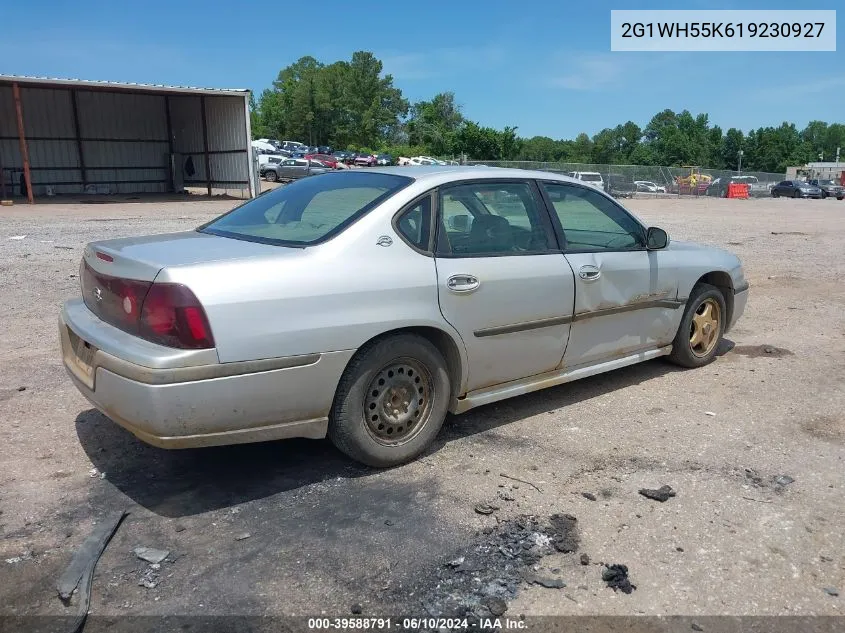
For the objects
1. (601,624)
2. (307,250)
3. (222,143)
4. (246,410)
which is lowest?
(601,624)

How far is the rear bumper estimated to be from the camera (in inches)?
120

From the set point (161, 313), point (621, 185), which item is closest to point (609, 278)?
point (161, 313)

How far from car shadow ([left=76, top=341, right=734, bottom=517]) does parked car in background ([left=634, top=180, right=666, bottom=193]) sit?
44.7 meters

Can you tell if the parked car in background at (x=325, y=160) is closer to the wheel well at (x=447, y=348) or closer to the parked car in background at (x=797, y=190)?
the parked car in background at (x=797, y=190)

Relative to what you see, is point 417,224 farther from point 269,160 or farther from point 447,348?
point 269,160

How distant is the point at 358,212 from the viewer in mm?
3730

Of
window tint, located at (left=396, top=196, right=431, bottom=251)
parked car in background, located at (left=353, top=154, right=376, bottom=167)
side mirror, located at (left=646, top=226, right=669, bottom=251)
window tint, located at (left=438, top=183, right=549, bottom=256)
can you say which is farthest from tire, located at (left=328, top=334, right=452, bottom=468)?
parked car in background, located at (left=353, top=154, right=376, bottom=167)

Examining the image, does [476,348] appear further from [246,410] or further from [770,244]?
[770,244]

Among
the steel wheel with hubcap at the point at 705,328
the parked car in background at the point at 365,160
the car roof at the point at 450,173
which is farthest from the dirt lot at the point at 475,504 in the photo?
the parked car in background at the point at 365,160

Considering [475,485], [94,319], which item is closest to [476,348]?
[475,485]

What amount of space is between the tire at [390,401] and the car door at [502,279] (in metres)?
0.25

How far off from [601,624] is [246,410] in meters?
1.75

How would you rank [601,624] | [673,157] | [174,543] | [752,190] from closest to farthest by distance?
[601,624] < [174,543] < [752,190] < [673,157]

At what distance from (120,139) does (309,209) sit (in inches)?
1093
